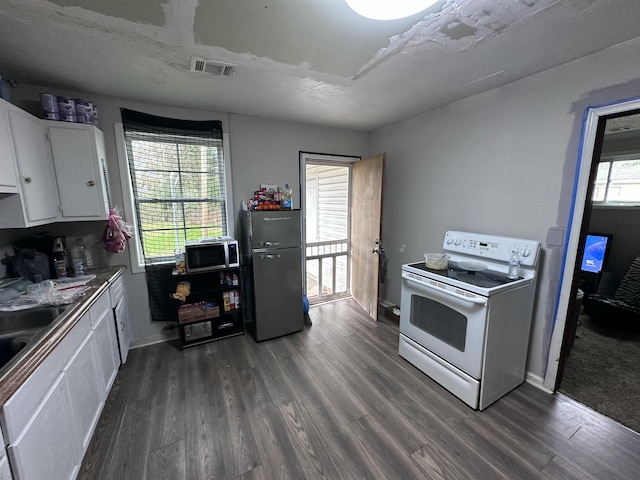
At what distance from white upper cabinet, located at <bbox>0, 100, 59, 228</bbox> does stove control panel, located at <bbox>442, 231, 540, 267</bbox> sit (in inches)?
130

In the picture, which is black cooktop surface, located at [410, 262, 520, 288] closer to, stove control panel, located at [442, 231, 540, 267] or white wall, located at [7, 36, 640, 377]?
stove control panel, located at [442, 231, 540, 267]

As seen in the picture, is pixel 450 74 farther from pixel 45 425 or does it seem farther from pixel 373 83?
pixel 45 425

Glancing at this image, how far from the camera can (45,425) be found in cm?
109

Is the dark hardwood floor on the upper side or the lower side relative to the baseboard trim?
lower

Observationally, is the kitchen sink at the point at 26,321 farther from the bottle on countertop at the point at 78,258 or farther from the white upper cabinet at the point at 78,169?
the white upper cabinet at the point at 78,169

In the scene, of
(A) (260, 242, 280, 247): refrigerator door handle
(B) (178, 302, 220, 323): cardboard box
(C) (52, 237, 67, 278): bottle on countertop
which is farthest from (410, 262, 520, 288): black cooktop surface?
(C) (52, 237, 67, 278): bottle on countertop

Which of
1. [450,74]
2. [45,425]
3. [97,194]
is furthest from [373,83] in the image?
[45,425]

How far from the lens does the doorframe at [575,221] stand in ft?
5.32

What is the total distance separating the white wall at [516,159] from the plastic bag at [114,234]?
119 inches

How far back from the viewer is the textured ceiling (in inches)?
47.9

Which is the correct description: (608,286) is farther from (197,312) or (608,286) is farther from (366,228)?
(197,312)

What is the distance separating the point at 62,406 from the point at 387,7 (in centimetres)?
236

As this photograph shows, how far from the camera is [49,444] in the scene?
1.11 metres

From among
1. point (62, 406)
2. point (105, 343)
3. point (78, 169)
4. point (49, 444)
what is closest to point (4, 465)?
point (49, 444)
